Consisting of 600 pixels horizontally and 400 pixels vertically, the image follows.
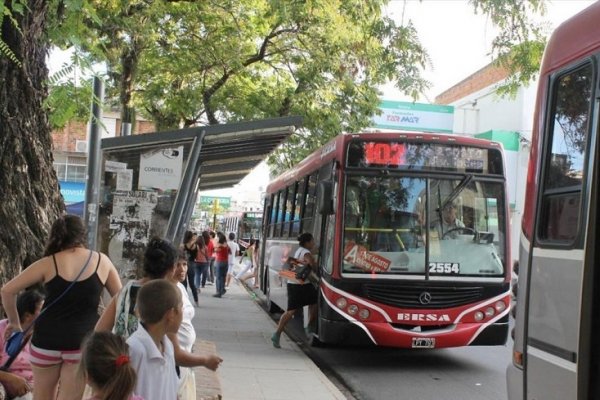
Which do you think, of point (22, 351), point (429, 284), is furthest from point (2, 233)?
point (429, 284)

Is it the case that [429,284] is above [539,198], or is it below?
below

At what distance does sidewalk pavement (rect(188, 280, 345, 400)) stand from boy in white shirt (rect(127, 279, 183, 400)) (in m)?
2.85

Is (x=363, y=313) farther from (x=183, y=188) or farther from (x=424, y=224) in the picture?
(x=183, y=188)

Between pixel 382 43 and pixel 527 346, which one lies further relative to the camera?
pixel 382 43

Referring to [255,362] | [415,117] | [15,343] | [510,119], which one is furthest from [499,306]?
[510,119]

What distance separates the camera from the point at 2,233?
17.4 feet

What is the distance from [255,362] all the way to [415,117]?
2388 cm

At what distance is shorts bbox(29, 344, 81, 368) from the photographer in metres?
4.45

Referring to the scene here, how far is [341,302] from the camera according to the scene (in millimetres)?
9016

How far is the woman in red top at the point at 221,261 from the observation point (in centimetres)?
1816

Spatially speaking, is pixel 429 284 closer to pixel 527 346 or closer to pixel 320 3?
pixel 527 346

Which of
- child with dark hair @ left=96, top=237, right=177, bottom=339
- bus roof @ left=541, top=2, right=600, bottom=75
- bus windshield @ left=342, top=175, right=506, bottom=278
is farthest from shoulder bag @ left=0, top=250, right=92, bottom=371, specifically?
bus windshield @ left=342, top=175, right=506, bottom=278

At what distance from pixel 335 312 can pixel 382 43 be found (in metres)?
4.48

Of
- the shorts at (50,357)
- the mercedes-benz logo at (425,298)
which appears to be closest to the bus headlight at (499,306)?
the mercedes-benz logo at (425,298)
